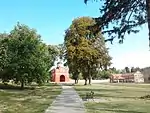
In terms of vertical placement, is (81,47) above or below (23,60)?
above

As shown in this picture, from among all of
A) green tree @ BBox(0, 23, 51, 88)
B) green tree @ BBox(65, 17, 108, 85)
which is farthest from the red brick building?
green tree @ BBox(0, 23, 51, 88)

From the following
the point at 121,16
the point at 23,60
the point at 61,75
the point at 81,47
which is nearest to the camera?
the point at 121,16

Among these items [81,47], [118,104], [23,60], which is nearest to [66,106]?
[118,104]

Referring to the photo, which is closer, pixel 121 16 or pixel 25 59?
pixel 121 16

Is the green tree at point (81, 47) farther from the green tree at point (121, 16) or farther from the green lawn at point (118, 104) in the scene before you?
the green tree at point (121, 16)

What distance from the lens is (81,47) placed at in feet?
250

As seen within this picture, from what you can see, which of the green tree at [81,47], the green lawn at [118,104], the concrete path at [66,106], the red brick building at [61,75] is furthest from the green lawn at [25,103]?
the red brick building at [61,75]

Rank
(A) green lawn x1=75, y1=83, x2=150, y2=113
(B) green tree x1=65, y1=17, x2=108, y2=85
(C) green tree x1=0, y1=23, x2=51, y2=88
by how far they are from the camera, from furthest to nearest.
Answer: (B) green tree x1=65, y1=17, x2=108, y2=85 → (C) green tree x1=0, y1=23, x2=51, y2=88 → (A) green lawn x1=75, y1=83, x2=150, y2=113

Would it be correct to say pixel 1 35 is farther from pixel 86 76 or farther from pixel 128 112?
pixel 128 112

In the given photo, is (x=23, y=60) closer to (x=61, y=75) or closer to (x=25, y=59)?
(x=25, y=59)

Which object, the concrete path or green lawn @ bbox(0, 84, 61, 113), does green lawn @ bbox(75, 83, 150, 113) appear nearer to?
the concrete path

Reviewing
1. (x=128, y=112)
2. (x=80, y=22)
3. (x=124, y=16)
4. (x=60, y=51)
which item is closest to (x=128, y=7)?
(x=124, y=16)

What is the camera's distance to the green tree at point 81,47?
248 ft

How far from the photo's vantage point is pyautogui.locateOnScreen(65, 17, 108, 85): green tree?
248 feet
